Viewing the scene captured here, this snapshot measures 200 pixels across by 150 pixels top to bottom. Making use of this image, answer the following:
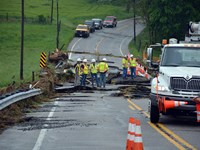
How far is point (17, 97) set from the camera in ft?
69.8

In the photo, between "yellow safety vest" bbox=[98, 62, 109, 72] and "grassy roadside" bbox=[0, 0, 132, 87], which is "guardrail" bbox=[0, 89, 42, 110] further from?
"grassy roadside" bbox=[0, 0, 132, 87]

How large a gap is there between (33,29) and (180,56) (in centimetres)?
7896

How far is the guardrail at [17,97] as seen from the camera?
18.6m

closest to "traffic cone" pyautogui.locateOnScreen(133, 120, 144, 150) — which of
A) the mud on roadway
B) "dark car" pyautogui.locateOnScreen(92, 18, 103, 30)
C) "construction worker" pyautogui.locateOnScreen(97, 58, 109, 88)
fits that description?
the mud on roadway

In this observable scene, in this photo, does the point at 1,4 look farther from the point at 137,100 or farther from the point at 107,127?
the point at 107,127

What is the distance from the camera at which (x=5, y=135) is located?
51.3 ft

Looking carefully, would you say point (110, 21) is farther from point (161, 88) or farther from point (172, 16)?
point (161, 88)

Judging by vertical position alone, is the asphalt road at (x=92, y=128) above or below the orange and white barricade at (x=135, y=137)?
below

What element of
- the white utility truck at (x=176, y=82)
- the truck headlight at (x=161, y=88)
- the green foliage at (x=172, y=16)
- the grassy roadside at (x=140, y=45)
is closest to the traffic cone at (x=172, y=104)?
the white utility truck at (x=176, y=82)

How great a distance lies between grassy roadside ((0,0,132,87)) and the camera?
60856mm

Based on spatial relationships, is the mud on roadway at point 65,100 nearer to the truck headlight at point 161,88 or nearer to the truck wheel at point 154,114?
the truck wheel at point 154,114

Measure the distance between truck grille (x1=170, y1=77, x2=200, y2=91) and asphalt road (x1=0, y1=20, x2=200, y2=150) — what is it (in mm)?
1148

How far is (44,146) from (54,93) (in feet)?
53.5

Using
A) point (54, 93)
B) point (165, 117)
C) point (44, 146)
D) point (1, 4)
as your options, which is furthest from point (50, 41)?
point (44, 146)
